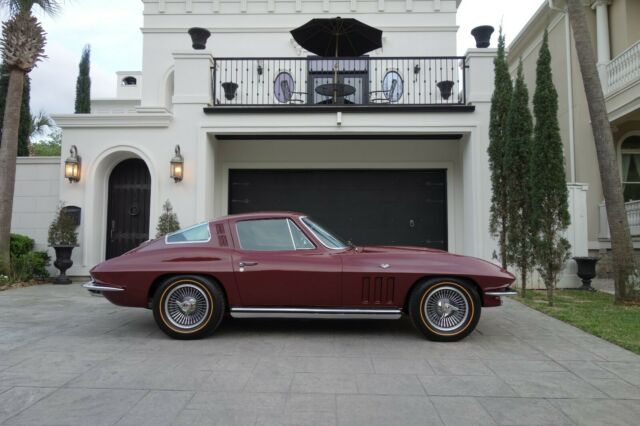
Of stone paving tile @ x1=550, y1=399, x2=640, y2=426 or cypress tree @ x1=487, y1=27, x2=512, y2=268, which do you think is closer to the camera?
stone paving tile @ x1=550, y1=399, x2=640, y2=426

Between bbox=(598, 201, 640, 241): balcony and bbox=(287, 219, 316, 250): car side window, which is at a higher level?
bbox=(598, 201, 640, 241): balcony

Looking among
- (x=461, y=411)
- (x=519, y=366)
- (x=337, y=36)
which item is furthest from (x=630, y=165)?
(x=461, y=411)

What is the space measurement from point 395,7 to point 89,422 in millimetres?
12201

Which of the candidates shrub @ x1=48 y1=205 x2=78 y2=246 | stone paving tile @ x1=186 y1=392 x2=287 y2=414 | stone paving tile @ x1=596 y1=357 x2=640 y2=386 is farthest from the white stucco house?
stone paving tile @ x1=186 y1=392 x2=287 y2=414

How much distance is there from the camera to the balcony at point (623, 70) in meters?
10.5

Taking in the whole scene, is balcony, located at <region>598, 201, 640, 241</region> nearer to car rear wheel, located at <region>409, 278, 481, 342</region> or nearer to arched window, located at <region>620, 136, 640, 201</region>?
arched window, located at <region>620, 136, 640, 201</region>

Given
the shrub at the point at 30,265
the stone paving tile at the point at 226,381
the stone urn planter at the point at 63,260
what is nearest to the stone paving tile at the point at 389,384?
the stone paving tile at the point at 226,381

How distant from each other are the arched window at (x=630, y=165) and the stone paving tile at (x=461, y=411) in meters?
11.9

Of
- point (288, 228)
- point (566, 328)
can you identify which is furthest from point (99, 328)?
→ point (566, 328)

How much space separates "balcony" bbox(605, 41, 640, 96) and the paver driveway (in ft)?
27.0

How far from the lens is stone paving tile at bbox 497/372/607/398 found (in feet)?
11.1

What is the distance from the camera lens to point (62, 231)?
902 centimetres

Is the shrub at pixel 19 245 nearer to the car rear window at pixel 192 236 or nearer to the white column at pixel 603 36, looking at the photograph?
the car rear window at pixel 192 236

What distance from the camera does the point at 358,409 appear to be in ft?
10.1
